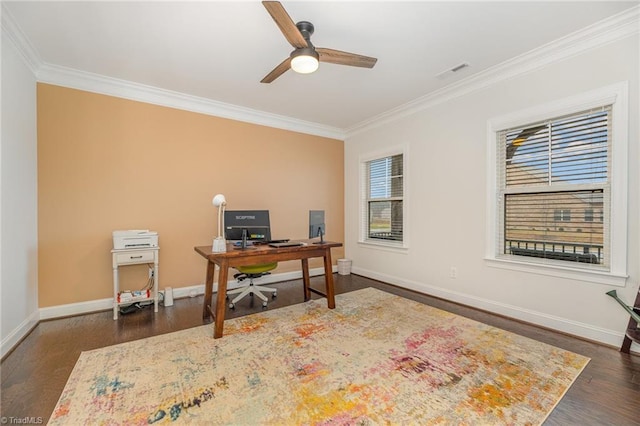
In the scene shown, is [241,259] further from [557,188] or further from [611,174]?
[611,174]

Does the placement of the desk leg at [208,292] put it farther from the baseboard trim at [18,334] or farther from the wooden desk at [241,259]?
the baseboard trim at [18,334]

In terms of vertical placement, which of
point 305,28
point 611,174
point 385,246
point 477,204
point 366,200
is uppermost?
point 305,28

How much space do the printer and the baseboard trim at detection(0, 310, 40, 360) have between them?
0.93m

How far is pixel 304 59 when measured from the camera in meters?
2.06

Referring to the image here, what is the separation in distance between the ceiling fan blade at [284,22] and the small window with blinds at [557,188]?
2465 mm

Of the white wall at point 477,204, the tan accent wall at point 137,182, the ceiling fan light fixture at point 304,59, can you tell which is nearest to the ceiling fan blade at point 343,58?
the ceiling fan light fixture at point 304,59

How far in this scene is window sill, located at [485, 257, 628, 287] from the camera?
2.29 m

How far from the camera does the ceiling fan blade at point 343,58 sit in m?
2.16

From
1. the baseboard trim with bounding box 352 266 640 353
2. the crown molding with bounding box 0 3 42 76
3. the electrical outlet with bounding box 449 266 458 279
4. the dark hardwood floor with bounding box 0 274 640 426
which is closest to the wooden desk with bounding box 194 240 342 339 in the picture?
the dark hardwood floor with bounding box 0 274 640 426

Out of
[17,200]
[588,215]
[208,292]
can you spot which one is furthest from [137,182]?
[588,215]

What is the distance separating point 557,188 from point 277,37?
2.98 m

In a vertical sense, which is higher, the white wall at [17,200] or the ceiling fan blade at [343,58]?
the ceiling fan blade at [343,58]

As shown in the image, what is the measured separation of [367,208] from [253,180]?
2.05 meters

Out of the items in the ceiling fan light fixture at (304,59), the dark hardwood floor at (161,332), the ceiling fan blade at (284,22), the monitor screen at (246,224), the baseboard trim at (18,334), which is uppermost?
the ceiling fan blade at (284,22)
